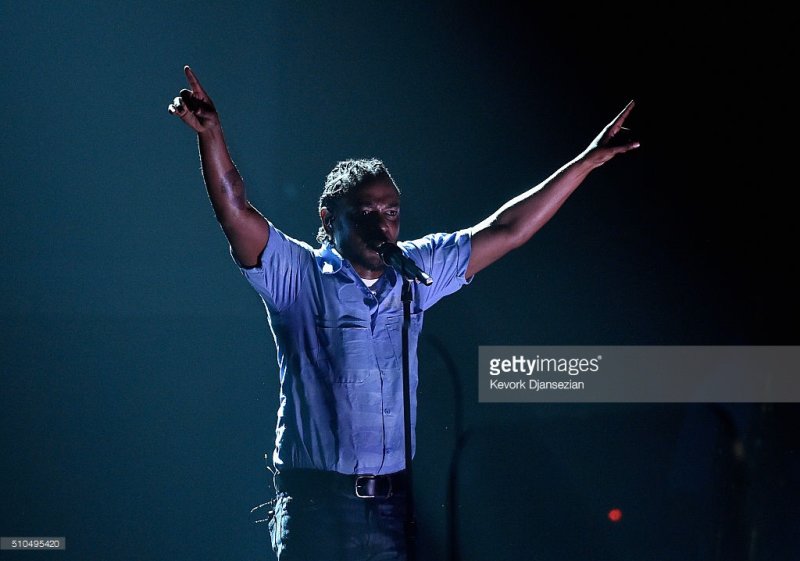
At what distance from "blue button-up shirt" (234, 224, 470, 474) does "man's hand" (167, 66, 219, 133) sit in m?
0.38

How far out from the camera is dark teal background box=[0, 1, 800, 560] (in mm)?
3168

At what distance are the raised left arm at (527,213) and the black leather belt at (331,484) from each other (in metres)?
0.80

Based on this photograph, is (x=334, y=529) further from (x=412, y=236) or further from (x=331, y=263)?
(x=412, y=236)

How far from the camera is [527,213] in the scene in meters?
2.63

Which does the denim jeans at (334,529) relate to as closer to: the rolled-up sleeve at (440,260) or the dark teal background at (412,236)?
the rolled-up sleeve at (440,260)

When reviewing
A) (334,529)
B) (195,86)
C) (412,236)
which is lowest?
(334,529)

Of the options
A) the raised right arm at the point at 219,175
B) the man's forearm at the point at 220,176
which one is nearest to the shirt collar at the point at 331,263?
the raised right arm at the point at 219,175

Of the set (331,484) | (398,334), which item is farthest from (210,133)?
→ (331,484)

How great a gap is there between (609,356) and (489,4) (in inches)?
61.8

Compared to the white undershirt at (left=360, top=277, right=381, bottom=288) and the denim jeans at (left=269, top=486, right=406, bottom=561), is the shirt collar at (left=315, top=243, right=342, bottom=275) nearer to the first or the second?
the white undershirt at (left=360, top=277, right=381, bottom=288)

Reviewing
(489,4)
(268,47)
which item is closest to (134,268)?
(268,47)

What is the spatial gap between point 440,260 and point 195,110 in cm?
95

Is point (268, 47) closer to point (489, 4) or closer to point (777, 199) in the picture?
point (489, 4)

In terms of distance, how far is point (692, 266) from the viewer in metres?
3.24
